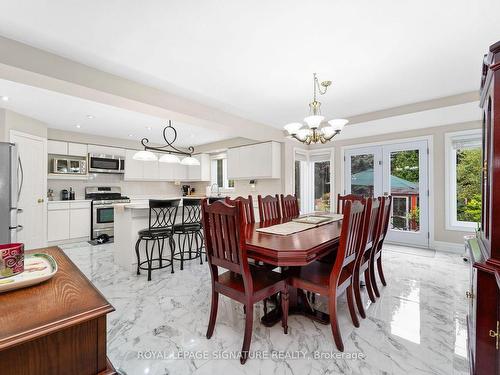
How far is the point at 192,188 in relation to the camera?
23.7ft

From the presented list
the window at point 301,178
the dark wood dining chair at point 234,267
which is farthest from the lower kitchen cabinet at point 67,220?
the window at point 301,178

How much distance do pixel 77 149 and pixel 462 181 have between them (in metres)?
7.24

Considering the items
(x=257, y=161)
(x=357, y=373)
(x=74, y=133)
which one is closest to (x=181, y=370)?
(x=357, y=373)

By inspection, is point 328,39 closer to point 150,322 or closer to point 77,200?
point 150,322

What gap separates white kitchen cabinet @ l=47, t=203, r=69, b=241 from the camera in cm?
461

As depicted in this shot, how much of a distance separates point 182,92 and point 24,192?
10.1 ft

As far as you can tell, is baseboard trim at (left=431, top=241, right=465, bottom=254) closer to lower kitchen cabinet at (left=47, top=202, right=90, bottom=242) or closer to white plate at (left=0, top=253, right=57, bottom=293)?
white plate at (left=0, top=253, right=57, bottom=293)

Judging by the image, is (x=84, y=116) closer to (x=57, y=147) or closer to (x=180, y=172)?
(x=57, y=147)

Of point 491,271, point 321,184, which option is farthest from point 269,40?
point 321,184

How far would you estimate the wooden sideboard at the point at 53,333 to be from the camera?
58 centimetres

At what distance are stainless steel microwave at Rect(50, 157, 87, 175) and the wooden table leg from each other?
16.5 feet

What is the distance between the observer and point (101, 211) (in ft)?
16.8

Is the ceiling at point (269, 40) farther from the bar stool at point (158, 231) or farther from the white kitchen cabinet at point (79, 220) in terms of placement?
the white kitchen cabinet at point (79, 220)

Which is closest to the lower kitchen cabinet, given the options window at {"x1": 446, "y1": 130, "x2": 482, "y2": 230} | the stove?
the stove
